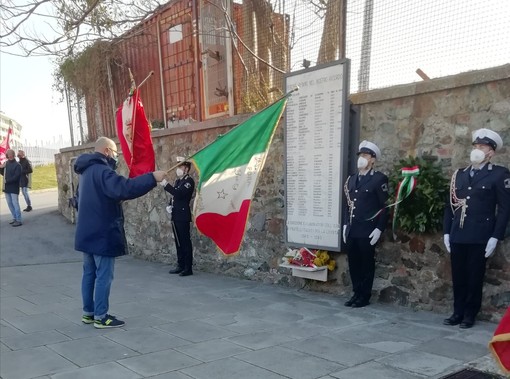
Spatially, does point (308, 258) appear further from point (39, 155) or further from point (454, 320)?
point (39, 155)

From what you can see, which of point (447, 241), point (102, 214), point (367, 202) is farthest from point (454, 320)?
point (102, 214)

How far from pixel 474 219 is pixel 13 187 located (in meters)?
10.3

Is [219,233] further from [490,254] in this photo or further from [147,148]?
[490,254]

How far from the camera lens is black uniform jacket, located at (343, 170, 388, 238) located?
5219 mm

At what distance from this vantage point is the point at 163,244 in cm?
913

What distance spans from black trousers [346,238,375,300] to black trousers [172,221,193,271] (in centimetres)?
312

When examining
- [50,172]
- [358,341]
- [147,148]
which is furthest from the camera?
[50,172]

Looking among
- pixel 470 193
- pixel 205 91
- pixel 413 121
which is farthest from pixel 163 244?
pixel 470 193

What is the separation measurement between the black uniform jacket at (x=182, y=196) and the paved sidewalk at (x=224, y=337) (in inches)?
45.8

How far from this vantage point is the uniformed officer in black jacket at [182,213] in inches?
302

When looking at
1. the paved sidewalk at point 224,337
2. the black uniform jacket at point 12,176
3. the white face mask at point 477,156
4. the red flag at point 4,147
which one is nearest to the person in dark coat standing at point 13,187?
the black uniform jacket at point 12,176

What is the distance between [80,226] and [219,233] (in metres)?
1.35

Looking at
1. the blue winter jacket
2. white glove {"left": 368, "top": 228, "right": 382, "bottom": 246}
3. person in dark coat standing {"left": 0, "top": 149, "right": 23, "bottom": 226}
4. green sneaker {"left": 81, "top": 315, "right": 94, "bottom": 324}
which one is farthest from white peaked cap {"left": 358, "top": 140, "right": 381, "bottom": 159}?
person in dark coat standing {"left": 0, "top": 149, "right": 23, "bottom": 226}

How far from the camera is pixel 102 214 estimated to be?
185 inches
